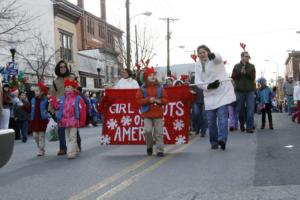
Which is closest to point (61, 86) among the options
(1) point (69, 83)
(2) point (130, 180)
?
(1) point (69, 83)

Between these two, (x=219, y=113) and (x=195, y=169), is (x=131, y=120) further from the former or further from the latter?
(x=195, y=169)

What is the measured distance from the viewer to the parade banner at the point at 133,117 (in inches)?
394

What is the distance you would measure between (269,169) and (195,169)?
1.01 m

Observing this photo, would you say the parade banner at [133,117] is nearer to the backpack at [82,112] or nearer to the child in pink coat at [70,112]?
the backpack at [82,112]

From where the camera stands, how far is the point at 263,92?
14.7 meters

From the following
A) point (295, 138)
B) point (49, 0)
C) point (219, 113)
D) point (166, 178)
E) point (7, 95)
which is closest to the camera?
point (166, 178)

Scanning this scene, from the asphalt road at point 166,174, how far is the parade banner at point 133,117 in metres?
0.28

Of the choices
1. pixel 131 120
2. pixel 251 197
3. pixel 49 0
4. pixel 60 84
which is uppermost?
pixel 49 0

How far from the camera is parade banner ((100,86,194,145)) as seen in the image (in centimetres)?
1001

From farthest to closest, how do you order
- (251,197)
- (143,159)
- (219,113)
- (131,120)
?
(131,120), (219,113), (143,159), (251,197)

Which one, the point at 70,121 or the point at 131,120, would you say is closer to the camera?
the point at 70,121

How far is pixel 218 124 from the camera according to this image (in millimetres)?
9531

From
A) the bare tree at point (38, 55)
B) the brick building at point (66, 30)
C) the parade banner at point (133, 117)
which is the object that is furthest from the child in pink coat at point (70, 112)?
the brick building at point (66, 30)

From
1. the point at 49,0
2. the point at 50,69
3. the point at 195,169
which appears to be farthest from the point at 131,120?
the point at 49,0
